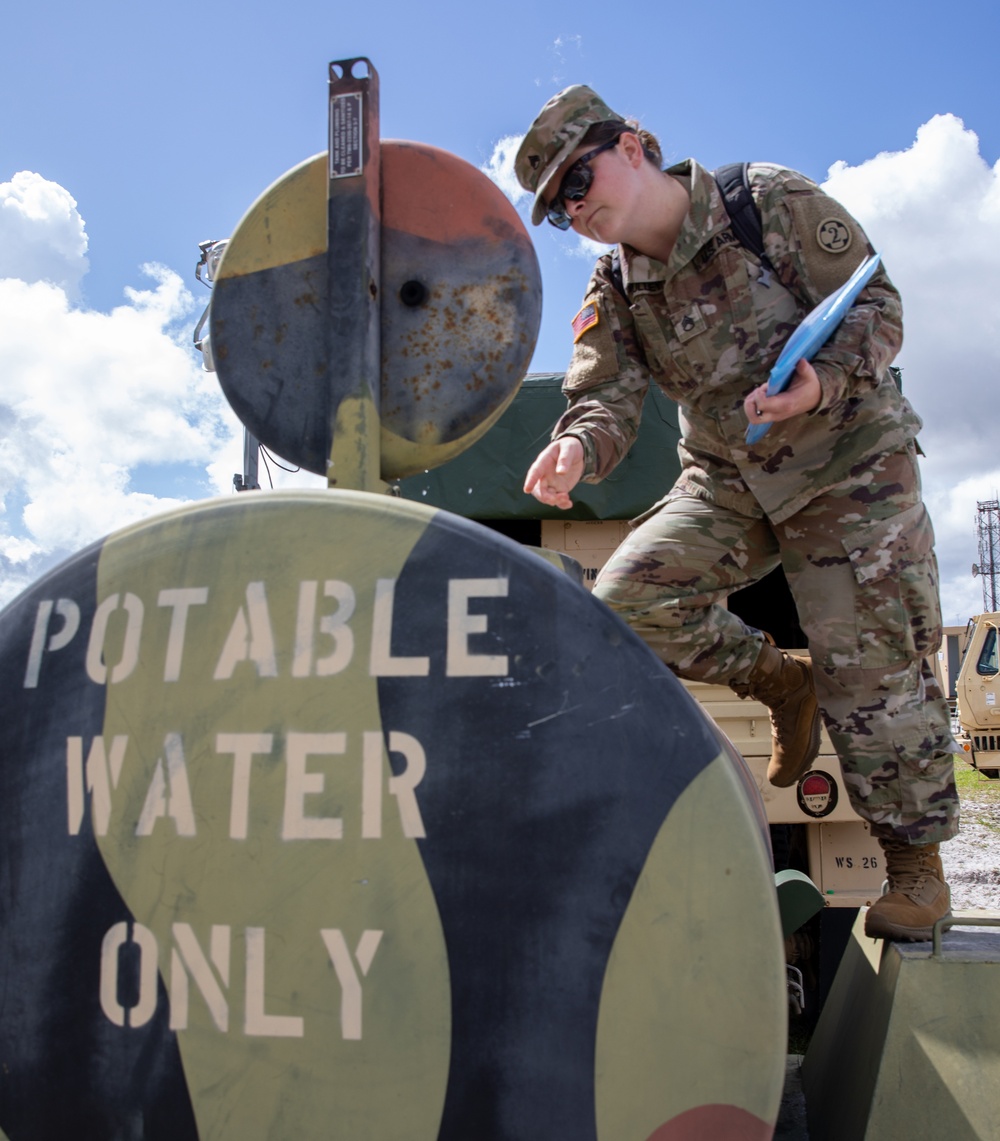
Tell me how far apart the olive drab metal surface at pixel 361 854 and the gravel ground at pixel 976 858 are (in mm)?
2786

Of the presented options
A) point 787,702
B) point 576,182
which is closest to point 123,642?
point 576,182

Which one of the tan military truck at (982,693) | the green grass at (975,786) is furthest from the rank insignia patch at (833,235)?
the tan military truck at (982,693)

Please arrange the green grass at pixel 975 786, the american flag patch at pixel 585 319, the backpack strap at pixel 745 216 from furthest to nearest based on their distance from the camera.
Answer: the green grass at pixel 975 786
the american flag patch at pixel 585 319
the backpack strap at pixel 745 216

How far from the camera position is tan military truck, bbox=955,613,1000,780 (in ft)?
52.5

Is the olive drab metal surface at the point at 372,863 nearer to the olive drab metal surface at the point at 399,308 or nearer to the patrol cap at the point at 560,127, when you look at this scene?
the olive drab metal surface at the point at 399,308

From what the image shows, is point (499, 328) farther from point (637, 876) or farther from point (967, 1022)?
point (967, 1022)

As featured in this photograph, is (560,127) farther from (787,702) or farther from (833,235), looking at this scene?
(787,702)

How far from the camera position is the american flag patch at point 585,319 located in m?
2.23

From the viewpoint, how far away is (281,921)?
111cm

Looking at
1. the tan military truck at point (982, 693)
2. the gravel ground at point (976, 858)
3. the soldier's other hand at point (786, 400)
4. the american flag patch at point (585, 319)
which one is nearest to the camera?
the soldier's other hand at point (786, 400)

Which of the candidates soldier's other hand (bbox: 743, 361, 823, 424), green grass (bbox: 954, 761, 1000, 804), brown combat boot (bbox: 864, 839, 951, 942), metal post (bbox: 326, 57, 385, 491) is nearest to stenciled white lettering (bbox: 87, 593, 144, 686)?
metal post (bbox: 326, 57, 385, 491)

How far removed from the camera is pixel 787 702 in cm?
238

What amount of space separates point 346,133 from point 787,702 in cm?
153

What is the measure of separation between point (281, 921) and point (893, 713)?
1.20m
